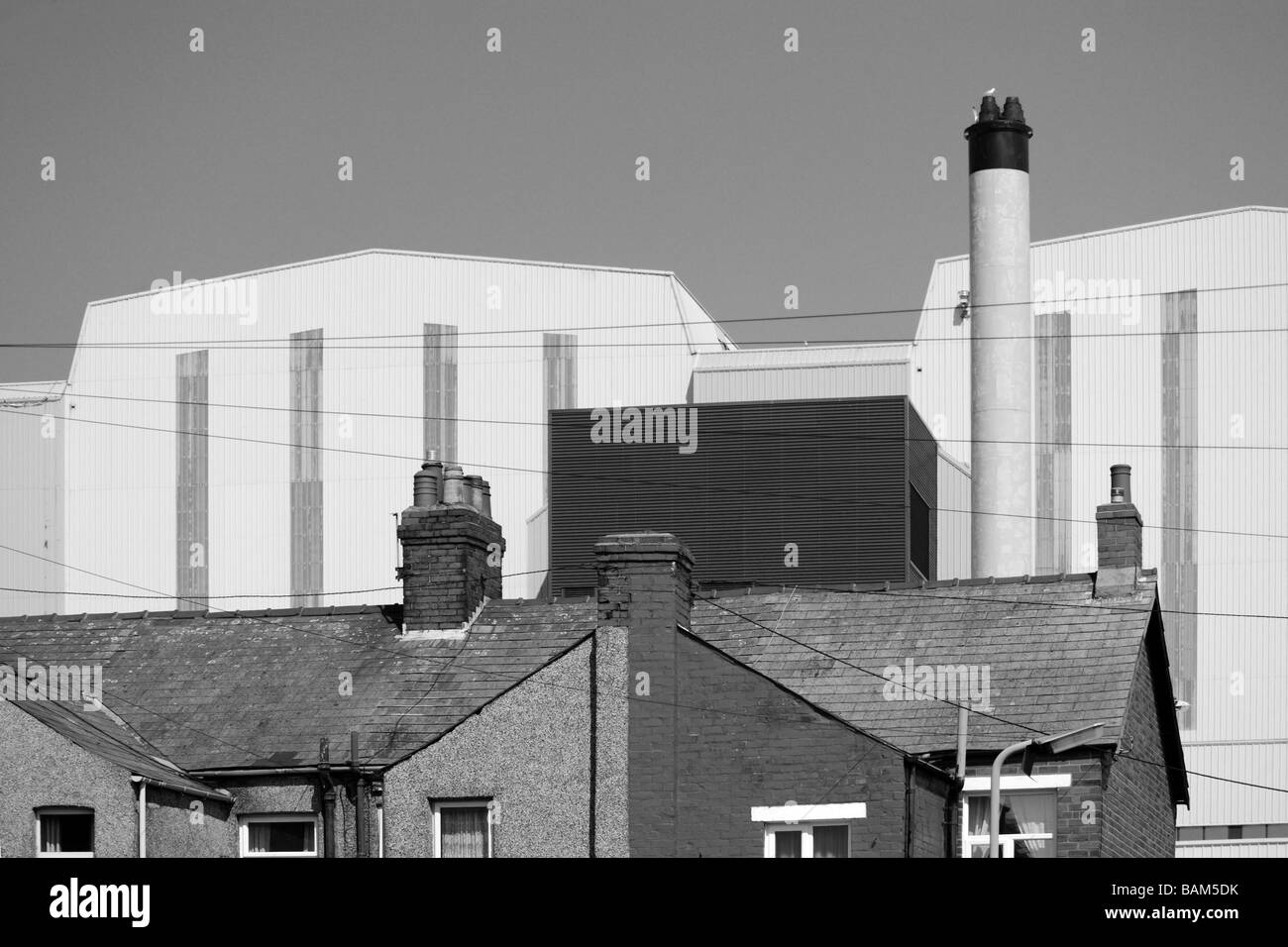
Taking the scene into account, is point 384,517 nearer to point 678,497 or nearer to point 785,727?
point 678,497

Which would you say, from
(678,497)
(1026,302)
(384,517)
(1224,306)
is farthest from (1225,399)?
(384,517)

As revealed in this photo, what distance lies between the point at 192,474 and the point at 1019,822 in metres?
48.0

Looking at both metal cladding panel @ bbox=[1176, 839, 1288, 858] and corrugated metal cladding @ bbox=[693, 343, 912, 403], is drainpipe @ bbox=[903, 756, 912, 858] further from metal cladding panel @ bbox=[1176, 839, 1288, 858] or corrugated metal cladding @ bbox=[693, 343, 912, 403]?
corrugated metal cladding @ bbox=[693, 343, 912, 403]

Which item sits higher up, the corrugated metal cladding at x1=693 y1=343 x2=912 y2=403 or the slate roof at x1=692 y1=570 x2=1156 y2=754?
the corrugated metal cladding at x1=693 y1=343 x2=912 y2=403

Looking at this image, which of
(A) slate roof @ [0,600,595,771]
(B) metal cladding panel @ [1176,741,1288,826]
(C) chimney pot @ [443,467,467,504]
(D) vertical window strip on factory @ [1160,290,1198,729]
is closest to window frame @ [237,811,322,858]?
(A) slate roof @ [0,600,595,771]

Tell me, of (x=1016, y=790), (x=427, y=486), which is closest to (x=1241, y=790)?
(x=1016, y=790)

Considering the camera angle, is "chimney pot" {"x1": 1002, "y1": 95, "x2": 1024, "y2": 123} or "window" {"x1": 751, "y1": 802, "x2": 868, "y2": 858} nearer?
"window" {"x1": 751, "y1": 802, "x2": 868, "y2": 858}

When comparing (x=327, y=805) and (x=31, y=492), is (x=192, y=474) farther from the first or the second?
(x=327, y=805)

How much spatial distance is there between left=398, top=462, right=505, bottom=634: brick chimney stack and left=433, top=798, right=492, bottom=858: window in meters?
4.08

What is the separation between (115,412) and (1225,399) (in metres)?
37.4

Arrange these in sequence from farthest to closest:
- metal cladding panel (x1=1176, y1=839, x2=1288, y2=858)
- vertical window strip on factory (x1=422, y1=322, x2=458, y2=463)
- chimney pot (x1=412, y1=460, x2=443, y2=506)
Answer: vertical window strip on factory (x1=422, y1=322, x2=458, y2=463) < metal cladding panel (x1=1176, y1=839, x2=1288, y2=858) < chimney pot (x1=412, y1=460, x2=443, y2=506)

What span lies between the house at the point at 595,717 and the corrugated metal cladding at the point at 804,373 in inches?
1201

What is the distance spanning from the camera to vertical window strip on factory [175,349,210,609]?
68375mm

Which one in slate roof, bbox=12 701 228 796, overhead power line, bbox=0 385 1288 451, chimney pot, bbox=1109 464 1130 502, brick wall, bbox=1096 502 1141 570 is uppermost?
overhead power line, bbox=0 385 1288 451
